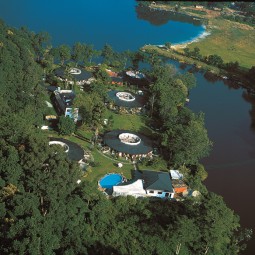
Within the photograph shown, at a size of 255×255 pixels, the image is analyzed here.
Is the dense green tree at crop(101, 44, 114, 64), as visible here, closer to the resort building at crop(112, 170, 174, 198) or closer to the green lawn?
the green lawn

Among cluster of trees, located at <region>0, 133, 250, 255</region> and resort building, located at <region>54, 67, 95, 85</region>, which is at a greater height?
cluster of trees, located at <region>0, 133, 250, 255</region>

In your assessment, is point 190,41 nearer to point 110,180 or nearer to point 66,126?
point 66,126

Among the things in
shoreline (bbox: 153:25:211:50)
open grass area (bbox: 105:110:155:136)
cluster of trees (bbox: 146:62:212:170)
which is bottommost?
shoreline (bbox: 153:25:211:50)

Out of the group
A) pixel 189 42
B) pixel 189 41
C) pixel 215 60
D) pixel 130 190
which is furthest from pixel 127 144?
pixel 189 41

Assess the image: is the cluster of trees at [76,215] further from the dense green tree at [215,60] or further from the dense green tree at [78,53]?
the dense green tree at [215,60]

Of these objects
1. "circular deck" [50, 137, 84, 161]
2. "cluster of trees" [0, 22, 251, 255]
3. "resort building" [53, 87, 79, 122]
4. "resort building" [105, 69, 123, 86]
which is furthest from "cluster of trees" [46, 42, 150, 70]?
"cluster of trees" [0, 22, 251, 255]
